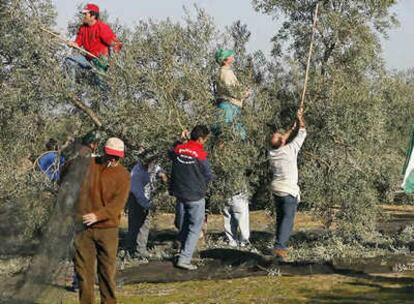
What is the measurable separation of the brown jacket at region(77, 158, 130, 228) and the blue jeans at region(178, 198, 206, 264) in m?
2.47

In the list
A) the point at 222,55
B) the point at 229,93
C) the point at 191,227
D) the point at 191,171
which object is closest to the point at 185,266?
the point at 191,227

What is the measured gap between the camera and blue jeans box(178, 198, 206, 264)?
1090 centimetres

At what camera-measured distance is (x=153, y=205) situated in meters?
13.2

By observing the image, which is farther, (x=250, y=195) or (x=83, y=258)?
(x=250, y=195)

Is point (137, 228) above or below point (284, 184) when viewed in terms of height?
below

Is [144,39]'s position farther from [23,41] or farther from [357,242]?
[357,242]

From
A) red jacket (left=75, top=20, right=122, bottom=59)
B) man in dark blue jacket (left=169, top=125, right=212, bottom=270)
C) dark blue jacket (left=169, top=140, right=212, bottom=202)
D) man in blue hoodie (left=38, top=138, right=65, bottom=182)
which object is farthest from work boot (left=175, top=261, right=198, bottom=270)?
red jacket (left=75, top=20, right=122, bottom=59)

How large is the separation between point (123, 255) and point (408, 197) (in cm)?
1146

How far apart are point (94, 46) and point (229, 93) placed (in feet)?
6.91

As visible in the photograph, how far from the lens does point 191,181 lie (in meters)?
10.9

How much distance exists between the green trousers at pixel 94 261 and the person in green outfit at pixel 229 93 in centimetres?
422

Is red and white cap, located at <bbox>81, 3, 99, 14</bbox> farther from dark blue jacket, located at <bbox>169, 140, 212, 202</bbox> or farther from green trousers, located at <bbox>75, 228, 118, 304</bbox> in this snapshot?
green trousers, located at <bbox>75, 228, 118, 304</bbox>

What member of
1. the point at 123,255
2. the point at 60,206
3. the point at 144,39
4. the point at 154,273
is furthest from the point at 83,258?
the point at 144,39

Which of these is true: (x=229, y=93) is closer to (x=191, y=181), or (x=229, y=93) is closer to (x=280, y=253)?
(x=191, y=181)
